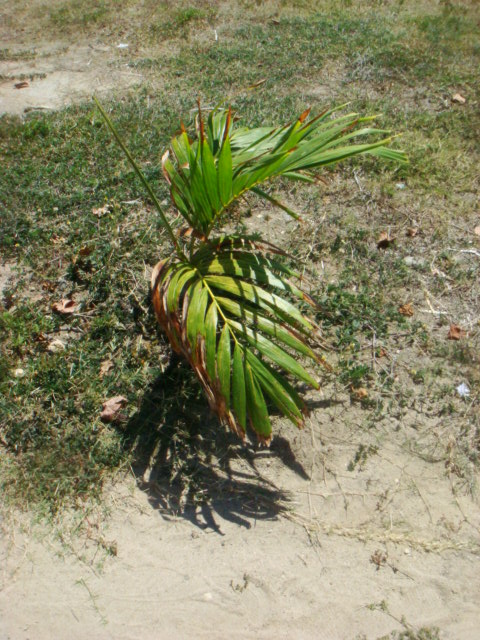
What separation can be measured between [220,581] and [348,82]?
5.14 m

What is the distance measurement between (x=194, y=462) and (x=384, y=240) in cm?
219

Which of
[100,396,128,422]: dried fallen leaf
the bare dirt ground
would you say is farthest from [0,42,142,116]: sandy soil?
the bare dirt ground

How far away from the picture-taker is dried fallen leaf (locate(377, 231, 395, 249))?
4238mm

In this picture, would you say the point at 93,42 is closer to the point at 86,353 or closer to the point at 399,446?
the point at 86,353

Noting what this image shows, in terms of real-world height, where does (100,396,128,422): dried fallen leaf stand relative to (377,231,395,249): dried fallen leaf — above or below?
below

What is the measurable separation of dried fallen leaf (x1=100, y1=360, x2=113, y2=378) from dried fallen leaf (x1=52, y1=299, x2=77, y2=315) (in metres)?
0.44

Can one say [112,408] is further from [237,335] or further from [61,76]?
[61,76]

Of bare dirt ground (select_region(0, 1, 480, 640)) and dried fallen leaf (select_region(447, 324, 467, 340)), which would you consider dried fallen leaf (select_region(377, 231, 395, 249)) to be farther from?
bare dirt ground (select_region(0, 1, 480, 640))

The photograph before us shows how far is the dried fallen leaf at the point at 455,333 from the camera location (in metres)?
3.70

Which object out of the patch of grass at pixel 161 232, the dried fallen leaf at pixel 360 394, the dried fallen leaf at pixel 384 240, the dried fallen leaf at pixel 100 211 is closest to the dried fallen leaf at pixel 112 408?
the patch of grass at pixel 161 232

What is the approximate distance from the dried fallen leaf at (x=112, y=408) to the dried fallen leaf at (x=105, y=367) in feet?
0.67

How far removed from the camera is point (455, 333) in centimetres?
371

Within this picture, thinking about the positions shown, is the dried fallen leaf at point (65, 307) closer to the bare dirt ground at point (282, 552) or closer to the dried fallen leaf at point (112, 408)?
the dried fallen leaf at point (112, 408)

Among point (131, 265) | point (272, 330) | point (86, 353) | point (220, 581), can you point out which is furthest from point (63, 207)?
point (220, 581)
